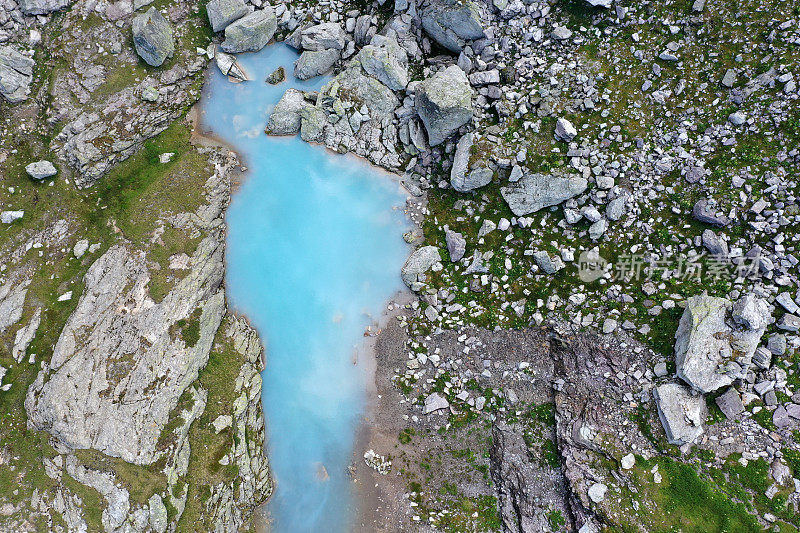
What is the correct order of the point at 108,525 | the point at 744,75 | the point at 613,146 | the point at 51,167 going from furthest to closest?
the point at 51,167 < the point at 613,146 < the point at 744,75 < the point at 108,525

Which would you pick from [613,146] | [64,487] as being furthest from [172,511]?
[613,146]

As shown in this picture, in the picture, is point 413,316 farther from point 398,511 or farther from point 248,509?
point 248,509

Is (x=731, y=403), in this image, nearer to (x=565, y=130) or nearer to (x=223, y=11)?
(x=565, y=130)

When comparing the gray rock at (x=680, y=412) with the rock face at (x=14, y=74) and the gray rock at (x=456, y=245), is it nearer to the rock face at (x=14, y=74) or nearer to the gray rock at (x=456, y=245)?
the gray rock at (x=456, y=245)

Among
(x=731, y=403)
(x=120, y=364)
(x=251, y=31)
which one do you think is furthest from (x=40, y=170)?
(x=731, y=403)

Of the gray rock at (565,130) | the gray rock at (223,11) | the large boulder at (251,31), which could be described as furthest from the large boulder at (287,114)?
the gray rock at (565,130)
